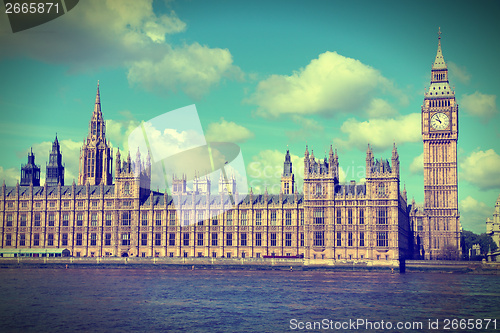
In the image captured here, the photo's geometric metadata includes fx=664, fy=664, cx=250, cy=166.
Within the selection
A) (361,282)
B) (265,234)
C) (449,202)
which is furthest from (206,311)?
→ (449,202)

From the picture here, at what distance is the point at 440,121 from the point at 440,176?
14802 mm

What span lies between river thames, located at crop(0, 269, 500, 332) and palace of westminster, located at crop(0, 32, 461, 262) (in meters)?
29.4

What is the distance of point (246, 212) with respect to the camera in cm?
15675

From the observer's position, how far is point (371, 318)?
6838 cm

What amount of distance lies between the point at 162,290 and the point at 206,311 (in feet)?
76.0

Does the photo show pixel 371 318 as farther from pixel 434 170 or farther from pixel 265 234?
pixel 434 170

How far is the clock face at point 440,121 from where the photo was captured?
178050 millimetres

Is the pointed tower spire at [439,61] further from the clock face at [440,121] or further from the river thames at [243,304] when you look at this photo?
the river thames at [243,304]

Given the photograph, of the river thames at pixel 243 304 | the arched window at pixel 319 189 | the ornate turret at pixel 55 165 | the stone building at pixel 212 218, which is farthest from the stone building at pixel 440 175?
the ornate turret at pixel 55 165

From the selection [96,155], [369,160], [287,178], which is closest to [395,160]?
[369,160]

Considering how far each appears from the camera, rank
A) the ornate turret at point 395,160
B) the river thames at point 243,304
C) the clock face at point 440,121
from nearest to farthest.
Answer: the river thames at point 243,304
the ornate turret at point 395,160
the clock face at point 440,121

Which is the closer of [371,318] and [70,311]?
[371,318]

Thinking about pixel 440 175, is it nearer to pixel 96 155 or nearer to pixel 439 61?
pixel 439 61

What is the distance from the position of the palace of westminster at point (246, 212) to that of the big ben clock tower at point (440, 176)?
267 millimetres
